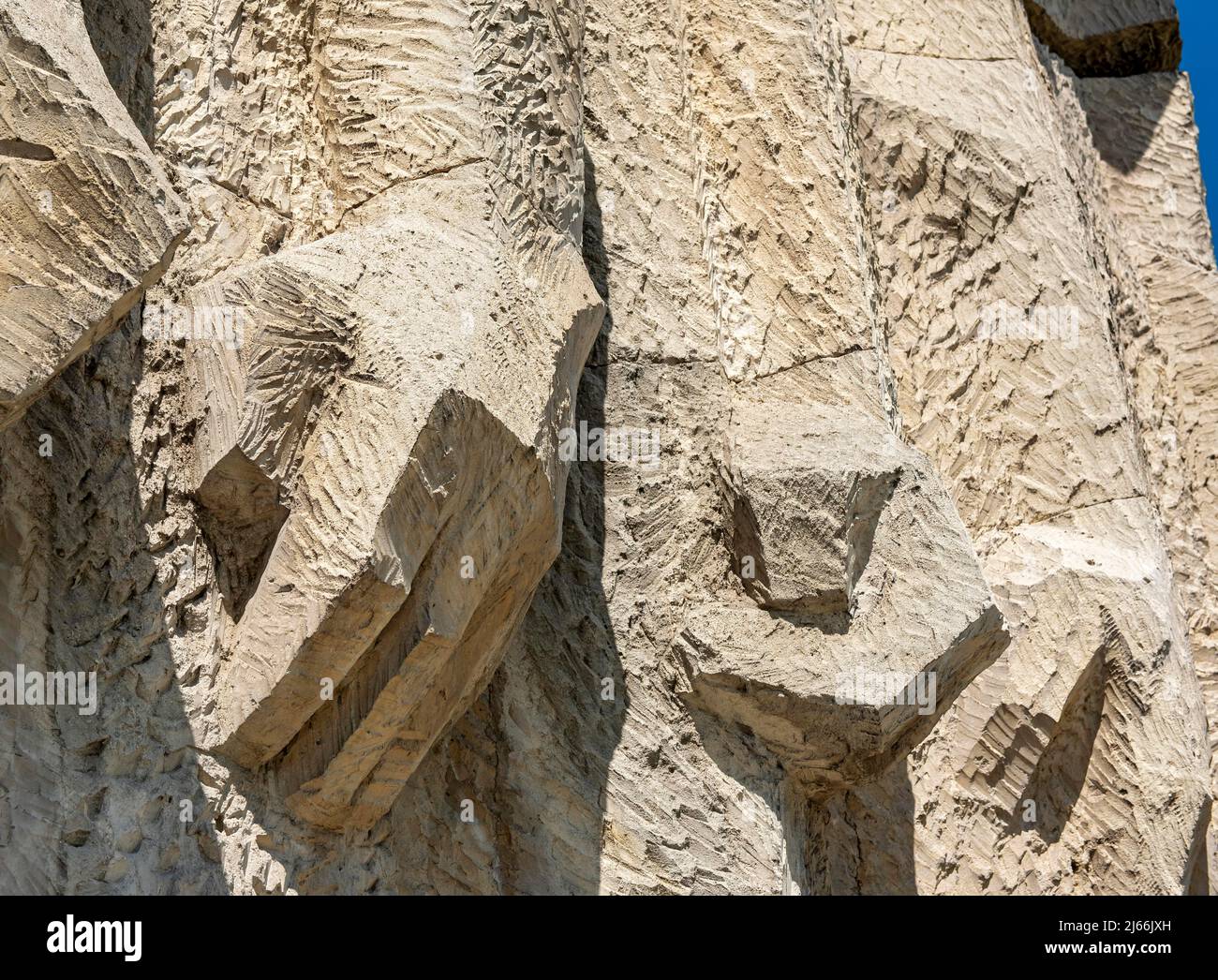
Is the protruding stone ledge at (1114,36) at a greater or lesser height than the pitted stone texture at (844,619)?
greater

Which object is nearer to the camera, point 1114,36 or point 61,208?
point 61,208

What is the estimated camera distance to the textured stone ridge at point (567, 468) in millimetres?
1692

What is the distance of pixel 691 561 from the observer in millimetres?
2189

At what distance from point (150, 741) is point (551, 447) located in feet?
1.61

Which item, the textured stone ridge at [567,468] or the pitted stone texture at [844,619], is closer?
the textured stone ridge at [567,468]

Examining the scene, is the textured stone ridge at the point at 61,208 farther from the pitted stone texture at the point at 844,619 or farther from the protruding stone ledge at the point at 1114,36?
the protruding stone ledge at the point at 1114,36

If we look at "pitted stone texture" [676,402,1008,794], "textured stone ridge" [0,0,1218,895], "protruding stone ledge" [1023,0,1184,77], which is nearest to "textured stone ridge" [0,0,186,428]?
"textured stone ridge" [0,0,1218,895]

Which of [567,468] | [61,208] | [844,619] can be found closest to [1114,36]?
[844,619]

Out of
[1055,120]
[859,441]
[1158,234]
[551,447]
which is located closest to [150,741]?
[551,447]

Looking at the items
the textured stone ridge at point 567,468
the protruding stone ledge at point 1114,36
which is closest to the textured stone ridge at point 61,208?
the textured stone ridge at point 567,468

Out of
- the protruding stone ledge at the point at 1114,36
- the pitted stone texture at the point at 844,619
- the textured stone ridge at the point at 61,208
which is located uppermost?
the protruding stone ledge at the point at 1114,36

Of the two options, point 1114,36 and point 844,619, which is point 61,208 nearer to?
point 844,619

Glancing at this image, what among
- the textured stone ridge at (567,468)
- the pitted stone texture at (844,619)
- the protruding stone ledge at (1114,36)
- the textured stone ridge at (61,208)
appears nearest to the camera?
the textured stone ridge at (61,208)

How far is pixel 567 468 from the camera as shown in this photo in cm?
195
